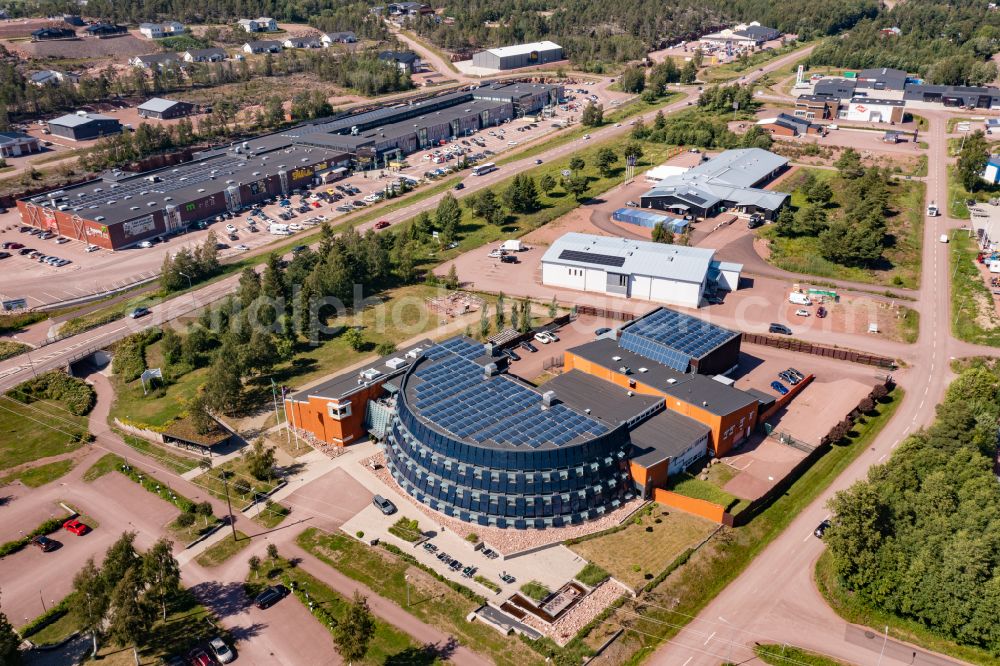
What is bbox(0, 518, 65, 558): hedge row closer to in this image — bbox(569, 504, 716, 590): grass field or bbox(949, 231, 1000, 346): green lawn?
bbox(569, 504, 716, 590): grass field

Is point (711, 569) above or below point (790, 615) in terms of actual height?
above

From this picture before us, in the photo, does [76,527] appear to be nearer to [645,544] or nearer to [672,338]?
[645,544]

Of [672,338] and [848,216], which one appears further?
[848,216]

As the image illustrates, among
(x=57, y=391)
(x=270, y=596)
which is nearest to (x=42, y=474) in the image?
(x=57, y=391)

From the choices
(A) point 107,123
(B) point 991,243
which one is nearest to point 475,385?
(B) point 991,243

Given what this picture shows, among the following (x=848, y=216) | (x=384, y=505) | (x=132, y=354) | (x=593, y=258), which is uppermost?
(x=848, y=216)

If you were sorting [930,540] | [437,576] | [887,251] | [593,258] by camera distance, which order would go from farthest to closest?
1. [887,251]
2. [593,258]
3. [437,576]
4. [930,540]

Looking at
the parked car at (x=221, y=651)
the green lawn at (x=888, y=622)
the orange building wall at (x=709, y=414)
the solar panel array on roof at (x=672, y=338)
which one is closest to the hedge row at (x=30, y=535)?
the parked car at (x=221, y=651)

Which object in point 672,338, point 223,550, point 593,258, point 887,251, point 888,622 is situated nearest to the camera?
point 888,622

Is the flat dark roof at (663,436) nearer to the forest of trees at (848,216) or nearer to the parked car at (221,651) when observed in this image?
the parked car at (221,651)
